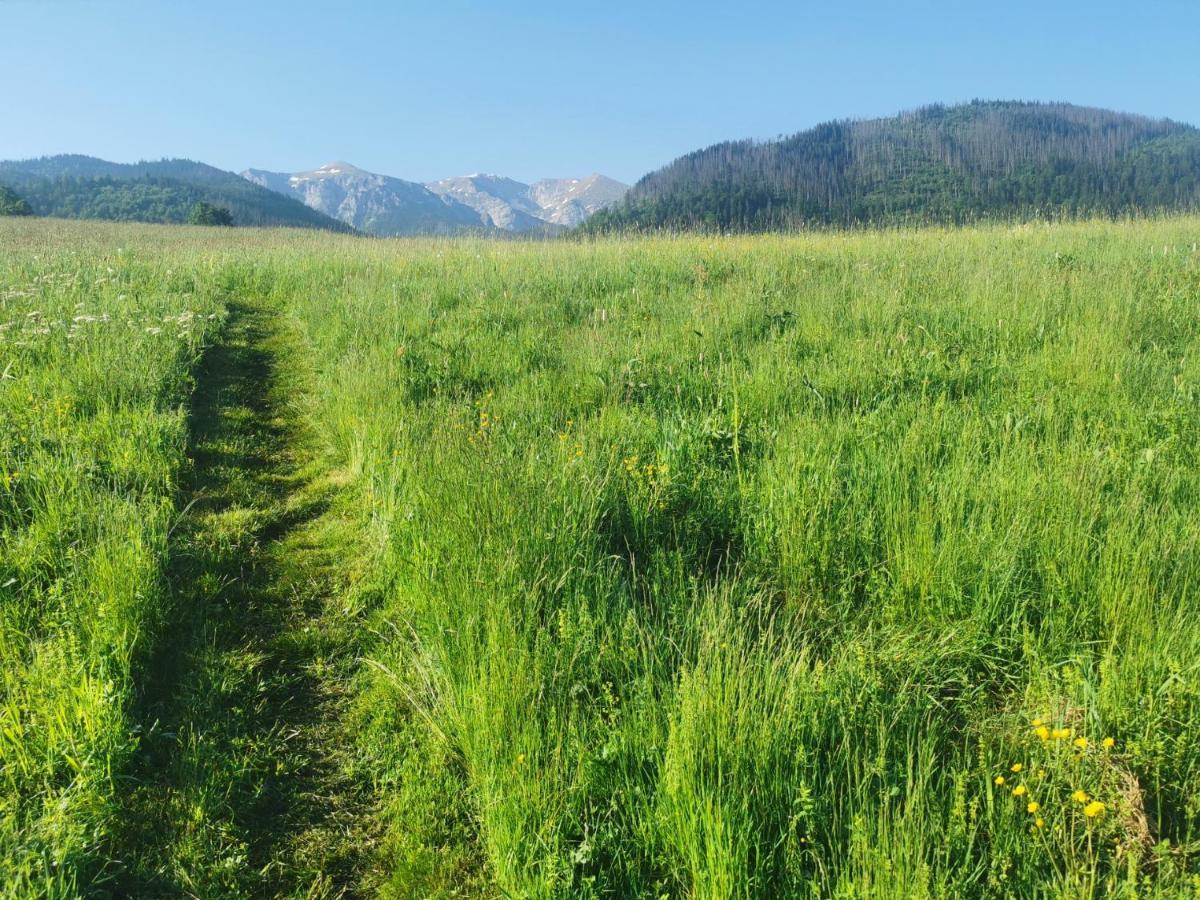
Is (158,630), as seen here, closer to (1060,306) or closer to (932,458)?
(932,458)

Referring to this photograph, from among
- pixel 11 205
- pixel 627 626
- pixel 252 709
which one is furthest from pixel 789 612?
pixel 11 205

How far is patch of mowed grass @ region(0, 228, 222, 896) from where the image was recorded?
7.22 feet

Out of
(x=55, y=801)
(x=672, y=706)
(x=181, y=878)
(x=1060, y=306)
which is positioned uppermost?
(x=1060, y=306)

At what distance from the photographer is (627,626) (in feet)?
8.46

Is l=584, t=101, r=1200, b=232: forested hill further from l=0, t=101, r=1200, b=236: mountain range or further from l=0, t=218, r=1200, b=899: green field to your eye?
l=0, t=218, r=1200, b=899: green field

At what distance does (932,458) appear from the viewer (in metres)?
3.92

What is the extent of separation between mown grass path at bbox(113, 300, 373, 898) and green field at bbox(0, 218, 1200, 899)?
0.02m

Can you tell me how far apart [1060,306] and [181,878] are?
25.6 feet

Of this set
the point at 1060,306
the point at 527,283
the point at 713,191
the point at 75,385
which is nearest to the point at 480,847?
the point at 75,385

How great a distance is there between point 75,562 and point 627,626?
273 centimetres

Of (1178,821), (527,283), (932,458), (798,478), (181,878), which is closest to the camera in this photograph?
(1178,821)

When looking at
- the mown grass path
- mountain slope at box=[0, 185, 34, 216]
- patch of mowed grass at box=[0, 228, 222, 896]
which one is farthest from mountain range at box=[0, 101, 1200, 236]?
the mown grass path

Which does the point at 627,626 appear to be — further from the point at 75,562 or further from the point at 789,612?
the point at 75,562

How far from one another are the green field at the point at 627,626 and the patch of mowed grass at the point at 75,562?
0.08 ft
